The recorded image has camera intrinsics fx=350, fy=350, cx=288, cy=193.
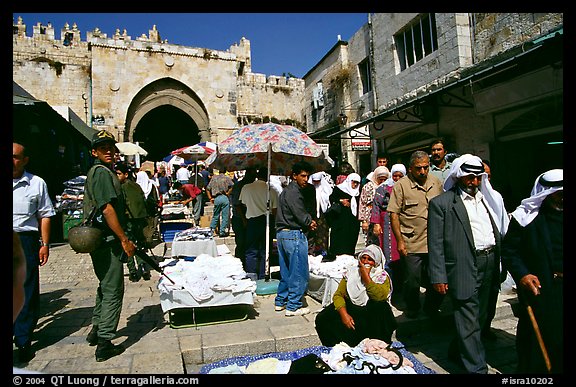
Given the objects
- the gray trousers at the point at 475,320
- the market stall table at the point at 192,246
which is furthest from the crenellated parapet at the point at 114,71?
the gray trousers at the point at 475,320

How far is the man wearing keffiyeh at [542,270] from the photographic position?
2.52 m

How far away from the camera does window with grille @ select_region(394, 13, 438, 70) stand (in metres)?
10.4

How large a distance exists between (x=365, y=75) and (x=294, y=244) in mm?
12131

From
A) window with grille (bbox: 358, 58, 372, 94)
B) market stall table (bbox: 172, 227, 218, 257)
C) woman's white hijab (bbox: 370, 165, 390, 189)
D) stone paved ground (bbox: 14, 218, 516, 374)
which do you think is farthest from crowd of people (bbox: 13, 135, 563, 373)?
window with grille (bbox: 358, 58, 372, 94)

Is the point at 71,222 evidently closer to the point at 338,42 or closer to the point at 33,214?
the point at 33,214

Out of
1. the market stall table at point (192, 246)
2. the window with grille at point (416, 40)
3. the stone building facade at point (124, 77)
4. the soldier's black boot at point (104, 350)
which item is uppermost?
the stone building facade at point (124, 77)

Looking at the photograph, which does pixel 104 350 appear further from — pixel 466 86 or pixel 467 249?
pixel 466 86

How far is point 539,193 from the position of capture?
2676 millimetres

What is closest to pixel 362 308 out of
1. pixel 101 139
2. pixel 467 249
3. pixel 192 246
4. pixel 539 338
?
pixel 467 249

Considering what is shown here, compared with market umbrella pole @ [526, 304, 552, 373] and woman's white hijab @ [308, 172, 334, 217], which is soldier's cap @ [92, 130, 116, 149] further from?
market umbrella pole @ [526, 304, 552, 373]

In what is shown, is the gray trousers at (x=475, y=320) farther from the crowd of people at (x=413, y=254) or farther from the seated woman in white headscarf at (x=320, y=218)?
the seated woman in white headscarf at (x=320, y=218)

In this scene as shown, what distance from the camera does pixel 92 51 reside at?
17312 mm

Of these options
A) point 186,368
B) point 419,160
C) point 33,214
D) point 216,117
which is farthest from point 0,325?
point 216,117

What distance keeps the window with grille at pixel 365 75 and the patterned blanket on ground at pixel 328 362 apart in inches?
497
